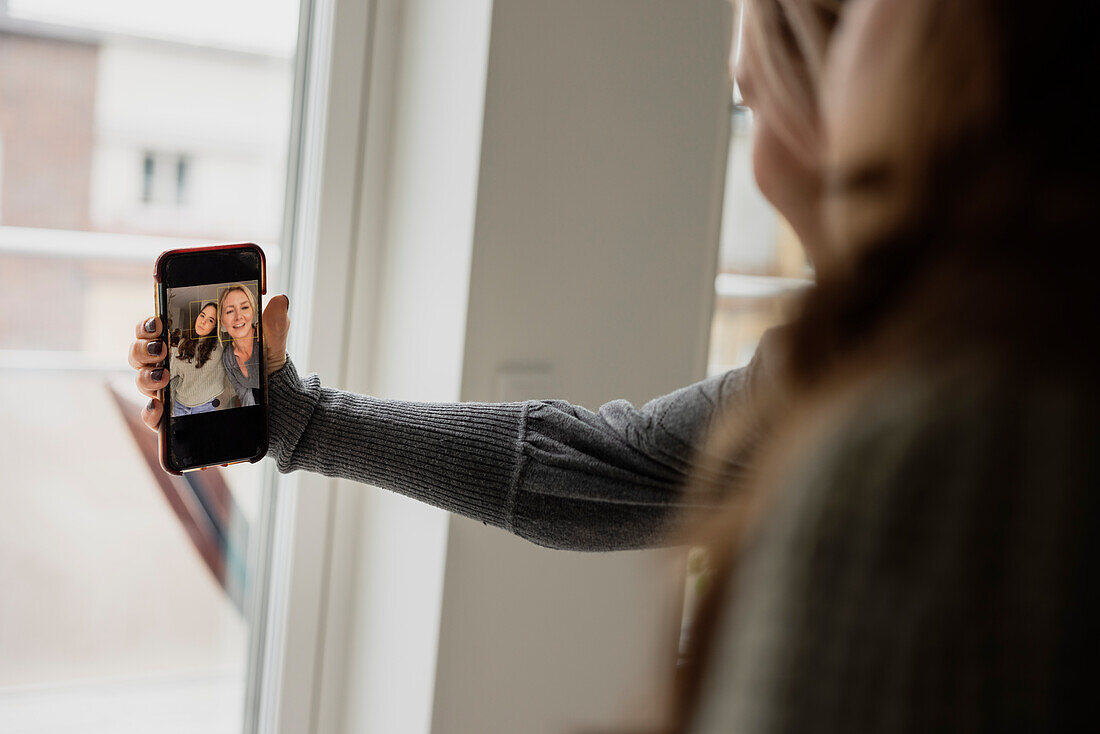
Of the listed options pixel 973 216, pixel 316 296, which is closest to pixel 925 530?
pixel 973 216

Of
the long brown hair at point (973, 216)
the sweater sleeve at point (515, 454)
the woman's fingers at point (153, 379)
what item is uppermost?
the long brown hair at point (973, 216)

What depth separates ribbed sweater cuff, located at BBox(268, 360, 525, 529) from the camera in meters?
0.73

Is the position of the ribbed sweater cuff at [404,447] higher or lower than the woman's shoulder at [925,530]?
lower

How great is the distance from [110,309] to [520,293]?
0.37 m

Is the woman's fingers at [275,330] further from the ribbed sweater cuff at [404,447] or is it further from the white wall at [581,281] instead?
the white wall at [581,281]

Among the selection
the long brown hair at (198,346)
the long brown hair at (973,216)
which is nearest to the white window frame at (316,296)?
the long brown hair at (198,346)

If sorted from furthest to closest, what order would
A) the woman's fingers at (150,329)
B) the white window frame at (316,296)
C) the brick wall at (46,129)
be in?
1. the white window frame at (316,296)
2. the brick wall at (46,129)
3. the woman's fingers at (150,329)

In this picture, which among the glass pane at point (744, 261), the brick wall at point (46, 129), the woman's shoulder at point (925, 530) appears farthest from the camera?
the glass pane at point (744, 261)

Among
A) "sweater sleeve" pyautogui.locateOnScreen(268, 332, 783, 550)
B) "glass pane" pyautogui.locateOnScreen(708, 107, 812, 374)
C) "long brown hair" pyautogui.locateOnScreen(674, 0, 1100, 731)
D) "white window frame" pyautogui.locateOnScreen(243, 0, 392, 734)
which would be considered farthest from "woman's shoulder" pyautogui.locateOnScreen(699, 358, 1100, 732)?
"glass pane" pyautogui.locateOnScreen(708, 107, 812, 374)

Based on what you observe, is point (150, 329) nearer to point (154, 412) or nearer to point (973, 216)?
point (154, 412)

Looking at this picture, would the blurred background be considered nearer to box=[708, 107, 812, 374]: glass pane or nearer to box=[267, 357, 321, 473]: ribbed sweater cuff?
box=[267, 357, 321, 473]: ribbed sweater cuff

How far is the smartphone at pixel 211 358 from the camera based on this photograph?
0.68m

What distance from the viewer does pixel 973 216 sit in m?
0.31

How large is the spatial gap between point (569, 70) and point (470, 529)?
0.42m
